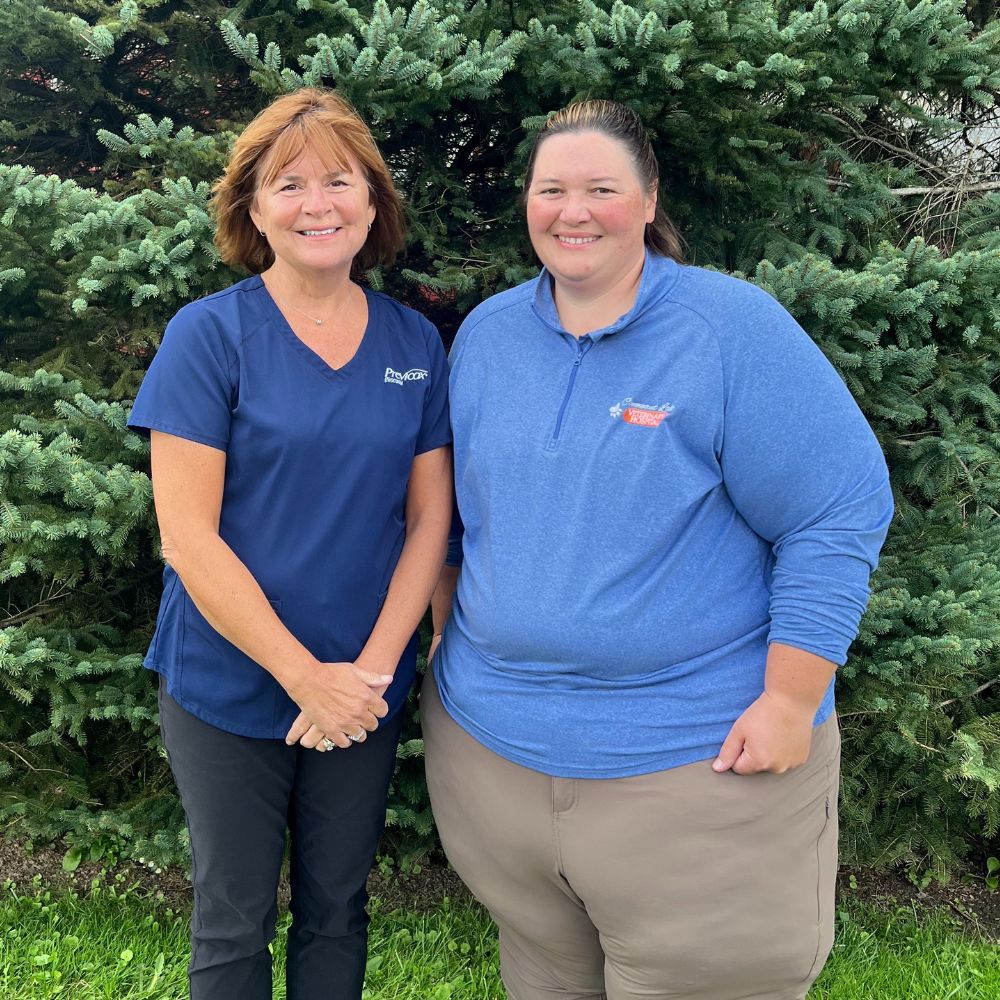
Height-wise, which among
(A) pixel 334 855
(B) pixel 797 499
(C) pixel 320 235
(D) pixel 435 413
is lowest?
(A) pixel 334 855

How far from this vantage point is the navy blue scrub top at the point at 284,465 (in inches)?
73.7

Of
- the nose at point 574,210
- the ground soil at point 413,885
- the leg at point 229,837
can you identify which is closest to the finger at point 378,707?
the leg at point 229,837

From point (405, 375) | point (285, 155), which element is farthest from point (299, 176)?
point (405, 375)

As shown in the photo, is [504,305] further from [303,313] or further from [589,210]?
[303,313]

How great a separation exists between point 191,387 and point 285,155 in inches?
21.5

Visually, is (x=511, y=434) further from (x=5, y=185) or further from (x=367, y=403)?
(x=5, y=185)

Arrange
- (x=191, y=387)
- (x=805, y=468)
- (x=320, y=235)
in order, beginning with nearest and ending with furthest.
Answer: (x=805, y=468) → (x=191, y=387) → (x=320, y=235)

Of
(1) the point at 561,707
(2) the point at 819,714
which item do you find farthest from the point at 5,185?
(2) the point at 819,714

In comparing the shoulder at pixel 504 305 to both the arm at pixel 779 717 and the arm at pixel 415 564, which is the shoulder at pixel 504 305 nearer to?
the arm at pixel 415 564

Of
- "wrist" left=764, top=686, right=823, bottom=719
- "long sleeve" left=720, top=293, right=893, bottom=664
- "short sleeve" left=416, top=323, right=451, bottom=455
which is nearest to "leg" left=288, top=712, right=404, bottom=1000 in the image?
"short sleeve" left=416, top=323, right=451, bottom=455

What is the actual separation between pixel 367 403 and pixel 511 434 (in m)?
0.34

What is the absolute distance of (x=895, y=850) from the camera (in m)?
2.97

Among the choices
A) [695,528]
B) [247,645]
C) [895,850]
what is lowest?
[895,850]

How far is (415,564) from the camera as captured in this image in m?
2.09
